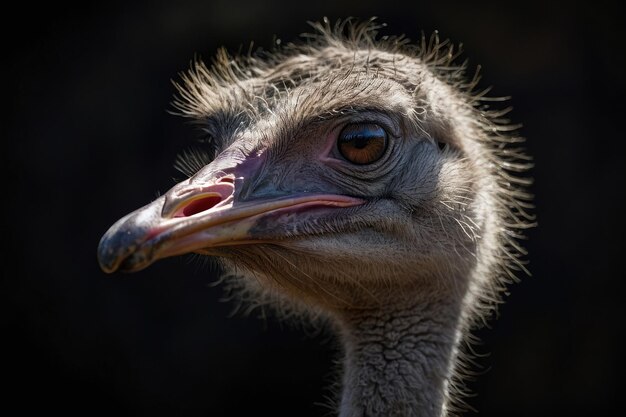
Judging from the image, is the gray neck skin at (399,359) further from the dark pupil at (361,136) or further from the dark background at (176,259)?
the dark background at (176,259)

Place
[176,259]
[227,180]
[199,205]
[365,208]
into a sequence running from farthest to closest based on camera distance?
1. [176,259]
2. [365,208]
3. [227,180]
4. [199,205]

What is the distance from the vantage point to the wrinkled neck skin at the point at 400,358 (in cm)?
294

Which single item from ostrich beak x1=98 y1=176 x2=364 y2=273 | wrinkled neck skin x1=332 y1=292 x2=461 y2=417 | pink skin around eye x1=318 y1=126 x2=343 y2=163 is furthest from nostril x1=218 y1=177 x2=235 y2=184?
wrinkled neck skin x1=332 y1=292 x2=461 y2=417

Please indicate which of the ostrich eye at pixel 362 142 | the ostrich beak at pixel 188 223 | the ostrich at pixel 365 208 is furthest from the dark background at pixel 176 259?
the ostrich beak at pixel 188 223

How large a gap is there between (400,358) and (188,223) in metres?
1.04

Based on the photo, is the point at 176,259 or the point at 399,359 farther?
the point at 176,259

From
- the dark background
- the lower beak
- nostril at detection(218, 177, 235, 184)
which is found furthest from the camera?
the dark background

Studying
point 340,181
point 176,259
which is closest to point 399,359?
point 340,181

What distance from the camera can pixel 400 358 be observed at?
9.95ft

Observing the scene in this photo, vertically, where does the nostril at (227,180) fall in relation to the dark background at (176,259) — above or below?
below

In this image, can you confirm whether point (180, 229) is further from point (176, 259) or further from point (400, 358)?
point (176, 259)

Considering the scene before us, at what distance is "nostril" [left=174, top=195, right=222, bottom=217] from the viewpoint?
8.01ft

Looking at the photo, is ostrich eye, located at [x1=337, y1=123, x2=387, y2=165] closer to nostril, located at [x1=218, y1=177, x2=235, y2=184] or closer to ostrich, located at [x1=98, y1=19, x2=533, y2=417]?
ostrich, located at [x1=98, y1=19, x2=533, y2=417]

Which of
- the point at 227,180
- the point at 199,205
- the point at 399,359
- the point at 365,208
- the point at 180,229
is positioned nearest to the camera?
the point at 180,229
